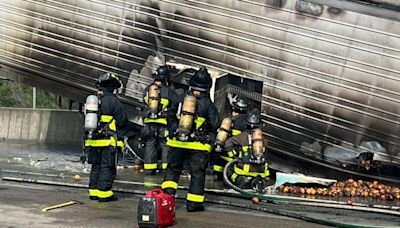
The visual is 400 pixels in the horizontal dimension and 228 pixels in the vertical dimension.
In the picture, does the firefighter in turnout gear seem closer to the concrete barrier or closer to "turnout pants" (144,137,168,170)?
"turnout pants" (144,137,168,170)

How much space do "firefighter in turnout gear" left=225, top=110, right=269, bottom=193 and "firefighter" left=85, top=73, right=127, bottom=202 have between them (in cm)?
186

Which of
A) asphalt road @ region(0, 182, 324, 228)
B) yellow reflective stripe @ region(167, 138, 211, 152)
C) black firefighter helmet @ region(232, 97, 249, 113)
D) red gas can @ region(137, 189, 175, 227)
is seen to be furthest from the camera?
black firefighter helmet @ region(232, 97, 249, 113)

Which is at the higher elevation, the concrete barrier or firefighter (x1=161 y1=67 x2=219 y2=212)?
the concrete barrier

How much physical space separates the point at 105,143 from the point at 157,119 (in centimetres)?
277

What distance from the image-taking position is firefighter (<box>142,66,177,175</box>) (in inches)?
462

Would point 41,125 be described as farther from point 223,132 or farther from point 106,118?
point 106,118

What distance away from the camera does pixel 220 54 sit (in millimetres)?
11781

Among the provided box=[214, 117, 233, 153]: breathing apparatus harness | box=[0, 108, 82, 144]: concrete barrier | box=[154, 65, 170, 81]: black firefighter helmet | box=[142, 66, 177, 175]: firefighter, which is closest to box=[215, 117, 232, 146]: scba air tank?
box=[214, 117, 233, 153]: breathing apparatus harness

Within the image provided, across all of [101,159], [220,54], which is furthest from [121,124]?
[220,54]

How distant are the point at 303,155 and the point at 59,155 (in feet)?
18.1

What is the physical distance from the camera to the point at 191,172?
8594mm

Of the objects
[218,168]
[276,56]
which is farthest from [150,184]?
[276,56]

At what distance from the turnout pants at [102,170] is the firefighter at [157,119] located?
258cm

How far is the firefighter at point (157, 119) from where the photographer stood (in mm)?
11727
